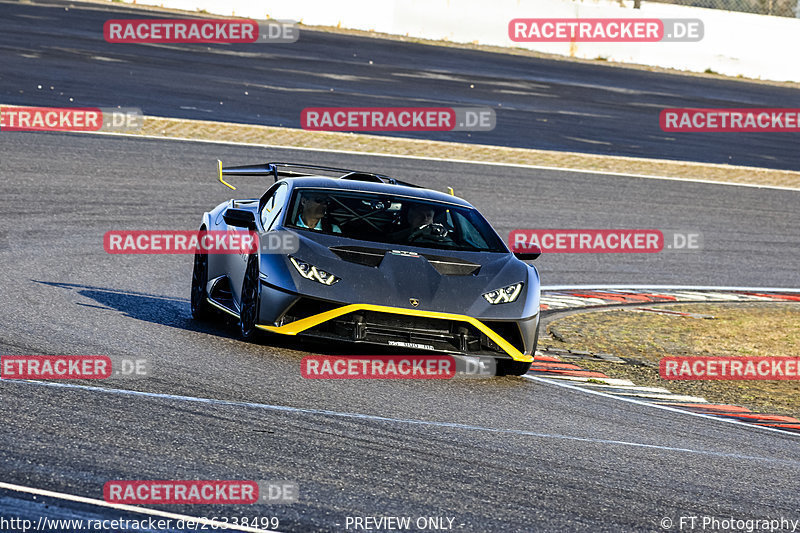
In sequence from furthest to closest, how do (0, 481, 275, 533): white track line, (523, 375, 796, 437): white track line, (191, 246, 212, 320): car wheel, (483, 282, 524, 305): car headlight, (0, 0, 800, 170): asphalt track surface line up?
1. (0, 0, 800, 170): asphalt track surface
2. (191, 246, 212, 320): car wheel
3. (483, 282, 524, 305): car headlight
4. (523, 375, 796, 437): white track line
5. (0, 481, 275, 533): white track line

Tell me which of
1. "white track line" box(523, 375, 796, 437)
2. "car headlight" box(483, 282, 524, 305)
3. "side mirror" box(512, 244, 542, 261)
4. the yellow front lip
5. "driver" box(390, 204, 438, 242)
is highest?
"driver" box(390, 204, 438, 242)

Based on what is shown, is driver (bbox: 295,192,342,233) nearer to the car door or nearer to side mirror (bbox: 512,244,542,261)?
the car door

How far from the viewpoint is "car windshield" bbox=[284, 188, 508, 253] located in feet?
33.1

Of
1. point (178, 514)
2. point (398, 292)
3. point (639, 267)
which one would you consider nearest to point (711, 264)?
point (639, 267)

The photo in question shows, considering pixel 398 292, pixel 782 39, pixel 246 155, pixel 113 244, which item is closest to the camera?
pixel 398 292

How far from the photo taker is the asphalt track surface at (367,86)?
927 inches

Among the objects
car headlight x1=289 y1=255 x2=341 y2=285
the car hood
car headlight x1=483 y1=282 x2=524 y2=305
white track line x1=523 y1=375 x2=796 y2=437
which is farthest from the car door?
white track line x1=523 y1=375 x2=796 y2=437

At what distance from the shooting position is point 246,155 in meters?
19.3

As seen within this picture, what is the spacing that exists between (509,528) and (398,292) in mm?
3585

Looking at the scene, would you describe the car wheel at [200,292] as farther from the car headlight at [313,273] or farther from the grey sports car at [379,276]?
the car headlight at [313,273]

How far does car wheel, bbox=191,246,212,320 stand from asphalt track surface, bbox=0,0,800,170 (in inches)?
424

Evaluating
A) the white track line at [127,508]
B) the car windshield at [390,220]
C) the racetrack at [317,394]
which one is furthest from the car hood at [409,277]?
the white track line at [127,508]

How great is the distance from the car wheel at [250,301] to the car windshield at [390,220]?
46 centimetres

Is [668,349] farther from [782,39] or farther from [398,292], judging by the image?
[782,39]
